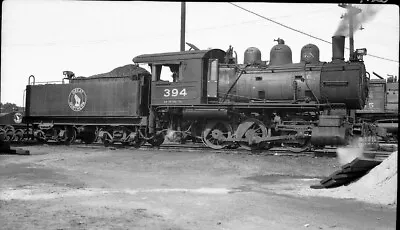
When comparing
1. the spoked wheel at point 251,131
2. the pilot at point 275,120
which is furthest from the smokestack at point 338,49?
the spoked wheel at point 251,131

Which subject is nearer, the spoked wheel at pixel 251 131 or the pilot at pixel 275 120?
the pilot at pixel 275 120

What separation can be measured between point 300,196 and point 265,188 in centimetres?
100

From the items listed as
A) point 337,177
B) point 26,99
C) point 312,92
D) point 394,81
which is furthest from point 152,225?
point 394,81

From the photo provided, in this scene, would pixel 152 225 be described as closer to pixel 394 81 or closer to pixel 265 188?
pixel 265 188

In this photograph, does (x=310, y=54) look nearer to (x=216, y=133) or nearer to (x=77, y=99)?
(x=216, y=133)

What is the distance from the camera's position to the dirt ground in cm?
545

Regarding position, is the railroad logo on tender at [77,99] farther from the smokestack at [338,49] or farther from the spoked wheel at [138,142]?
the smokestack at [338,49]

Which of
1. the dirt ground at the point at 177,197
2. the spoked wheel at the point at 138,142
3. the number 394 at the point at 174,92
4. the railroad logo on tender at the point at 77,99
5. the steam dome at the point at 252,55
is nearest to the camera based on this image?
the dirt ground at the point at 177,197

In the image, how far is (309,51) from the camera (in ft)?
52.9

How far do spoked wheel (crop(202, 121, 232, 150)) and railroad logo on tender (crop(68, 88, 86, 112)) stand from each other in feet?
21.4

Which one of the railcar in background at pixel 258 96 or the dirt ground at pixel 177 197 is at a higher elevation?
the railcar in background at pixel 258 96

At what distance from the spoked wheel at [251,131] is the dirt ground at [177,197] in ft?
6.95

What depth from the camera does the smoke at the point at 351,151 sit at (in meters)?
12.0

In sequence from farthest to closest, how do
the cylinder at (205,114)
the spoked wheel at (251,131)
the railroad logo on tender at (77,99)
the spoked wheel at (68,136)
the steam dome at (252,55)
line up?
the spoked wheel at (68,136) → the railroad logo on tender at (77,99) → the steam dome at (252,55) → the cylinder at (205,114) → the spoked wheel at (251,131)
